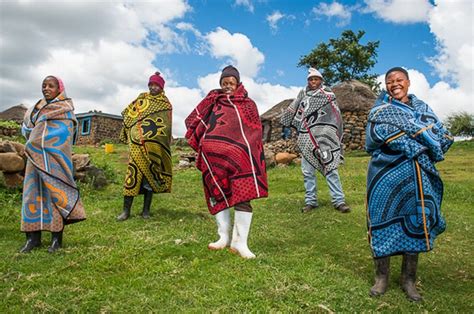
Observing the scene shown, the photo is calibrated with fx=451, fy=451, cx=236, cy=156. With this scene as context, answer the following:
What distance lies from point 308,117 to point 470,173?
24.2 ft

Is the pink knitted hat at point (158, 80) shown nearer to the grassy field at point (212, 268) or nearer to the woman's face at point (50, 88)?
the woman's face at point (50, 88)

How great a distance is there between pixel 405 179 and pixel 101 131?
29078 millimetres

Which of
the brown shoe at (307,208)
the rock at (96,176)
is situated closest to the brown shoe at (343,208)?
the brown shoe at (307,208)

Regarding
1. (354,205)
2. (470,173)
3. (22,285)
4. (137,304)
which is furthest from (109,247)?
(470,173)

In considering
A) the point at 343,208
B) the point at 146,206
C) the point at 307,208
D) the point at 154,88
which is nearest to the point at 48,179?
the point at 146,206

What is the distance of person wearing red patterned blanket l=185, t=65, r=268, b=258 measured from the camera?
15.9ft

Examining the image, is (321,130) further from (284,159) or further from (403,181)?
(284,159)

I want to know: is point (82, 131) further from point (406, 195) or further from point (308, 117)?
point (406, 195)

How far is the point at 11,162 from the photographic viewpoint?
27.3ft

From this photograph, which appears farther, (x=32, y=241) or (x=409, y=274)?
(x=32, y=241)

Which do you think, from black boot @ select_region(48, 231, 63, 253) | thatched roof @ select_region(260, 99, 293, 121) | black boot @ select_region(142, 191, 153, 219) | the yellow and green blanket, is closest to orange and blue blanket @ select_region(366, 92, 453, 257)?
black boot @ select_region(48, 231, 63, 253)

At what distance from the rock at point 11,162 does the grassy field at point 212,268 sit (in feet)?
3.06

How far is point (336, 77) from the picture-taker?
31156mm

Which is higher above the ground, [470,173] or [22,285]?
[470,173]
